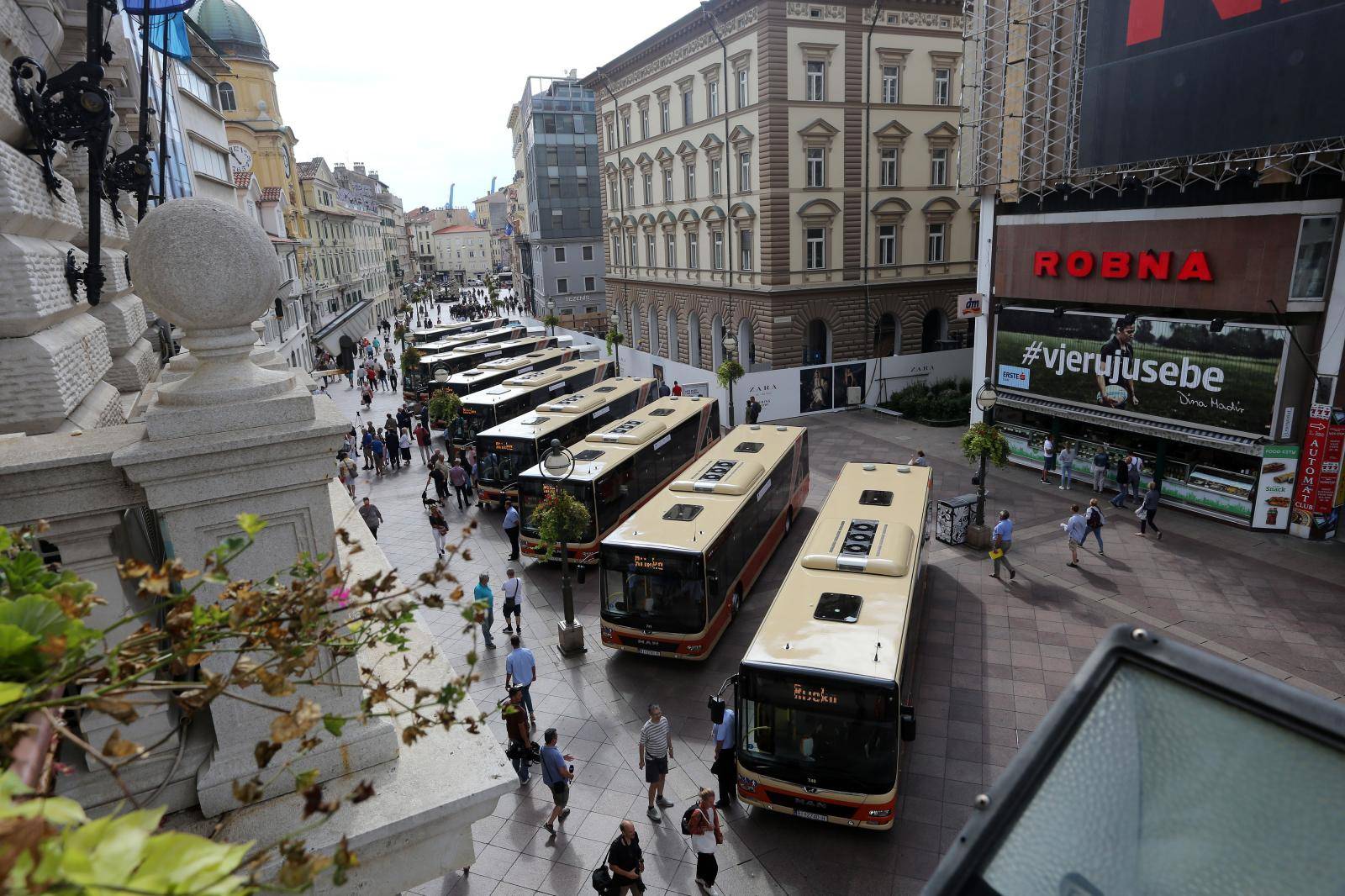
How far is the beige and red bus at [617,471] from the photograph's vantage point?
18125 mm

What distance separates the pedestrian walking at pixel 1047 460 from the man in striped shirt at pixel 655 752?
1683 cm

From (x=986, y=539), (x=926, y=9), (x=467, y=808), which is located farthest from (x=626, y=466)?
(x=926, y=9)

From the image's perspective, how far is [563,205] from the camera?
6788cm

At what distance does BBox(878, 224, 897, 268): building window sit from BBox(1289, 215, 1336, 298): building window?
19.3 meters

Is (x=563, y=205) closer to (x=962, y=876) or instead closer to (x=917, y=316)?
(x=917, y=316)

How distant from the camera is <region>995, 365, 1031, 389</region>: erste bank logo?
23.5 metres

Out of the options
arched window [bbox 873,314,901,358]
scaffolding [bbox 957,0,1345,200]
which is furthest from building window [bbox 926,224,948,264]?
scaffolding [bbox 957,0,1345,200]

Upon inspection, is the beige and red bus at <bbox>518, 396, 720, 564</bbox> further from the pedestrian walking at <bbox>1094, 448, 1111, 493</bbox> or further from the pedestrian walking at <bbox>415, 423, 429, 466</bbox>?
the pedestrian walking at <bbox>1094, 448, 1111, 493</bbox>

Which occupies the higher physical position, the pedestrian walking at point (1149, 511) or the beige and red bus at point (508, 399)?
the beige and red bus at point (508, 399)

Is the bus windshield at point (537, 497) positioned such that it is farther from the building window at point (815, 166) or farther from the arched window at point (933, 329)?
the arched window at point (933, 329)

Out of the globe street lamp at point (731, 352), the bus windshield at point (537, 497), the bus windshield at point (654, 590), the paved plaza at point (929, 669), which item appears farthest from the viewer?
the globe street lamp at point (731, 352)

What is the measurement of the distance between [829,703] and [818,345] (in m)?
28.3

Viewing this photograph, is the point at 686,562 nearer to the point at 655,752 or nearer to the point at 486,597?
the point at 486,597

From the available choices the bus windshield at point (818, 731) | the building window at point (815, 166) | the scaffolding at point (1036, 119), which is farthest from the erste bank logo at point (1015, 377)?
the bus windshield at point (818, 731)
